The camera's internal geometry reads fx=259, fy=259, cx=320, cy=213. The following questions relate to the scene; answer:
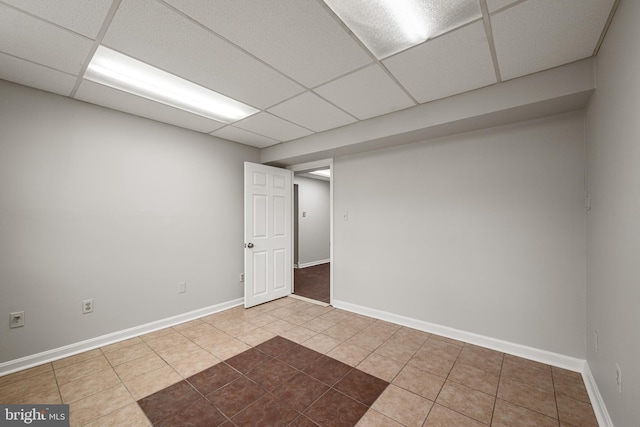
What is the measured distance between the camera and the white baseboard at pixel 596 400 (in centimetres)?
164

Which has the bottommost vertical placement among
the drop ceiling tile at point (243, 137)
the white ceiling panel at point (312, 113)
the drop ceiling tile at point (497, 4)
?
the drop ceiling tile at point (243, 137)

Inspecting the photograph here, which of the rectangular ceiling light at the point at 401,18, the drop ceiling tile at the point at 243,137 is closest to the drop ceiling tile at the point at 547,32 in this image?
the rectangular ceiling light at the point at 401,18

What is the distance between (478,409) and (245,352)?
6.68ft

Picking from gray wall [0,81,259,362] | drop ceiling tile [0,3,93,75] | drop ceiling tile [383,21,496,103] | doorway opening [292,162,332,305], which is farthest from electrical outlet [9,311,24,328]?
doorway opening [292,162,332,305]

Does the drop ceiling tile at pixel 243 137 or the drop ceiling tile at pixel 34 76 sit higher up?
the drop ceiling tile at pixel 34 76

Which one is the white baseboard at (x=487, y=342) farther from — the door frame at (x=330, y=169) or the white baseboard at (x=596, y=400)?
the door frame at (x=330, y=169)

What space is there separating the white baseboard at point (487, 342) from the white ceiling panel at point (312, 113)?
2534 mm

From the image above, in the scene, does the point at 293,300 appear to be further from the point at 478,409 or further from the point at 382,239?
the point at 478,409

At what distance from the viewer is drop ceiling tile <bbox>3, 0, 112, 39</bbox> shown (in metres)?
1.45

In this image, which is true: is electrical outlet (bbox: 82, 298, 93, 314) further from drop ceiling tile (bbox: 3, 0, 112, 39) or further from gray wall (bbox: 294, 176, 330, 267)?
gray wall (bbox: 294, 176, 330, 267)

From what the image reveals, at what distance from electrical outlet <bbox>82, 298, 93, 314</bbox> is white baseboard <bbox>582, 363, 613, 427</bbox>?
14.1ft

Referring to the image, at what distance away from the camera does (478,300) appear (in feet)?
9.12

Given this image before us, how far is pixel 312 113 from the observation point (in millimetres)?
2920

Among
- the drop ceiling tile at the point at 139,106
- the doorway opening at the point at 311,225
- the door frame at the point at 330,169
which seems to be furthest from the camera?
the doorway opening at the point at 311,225
